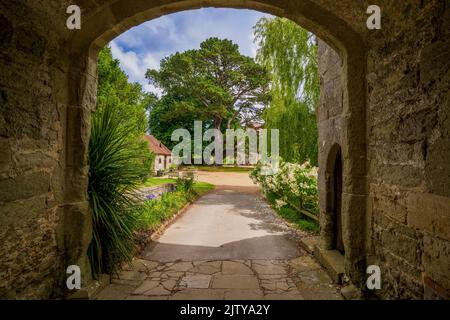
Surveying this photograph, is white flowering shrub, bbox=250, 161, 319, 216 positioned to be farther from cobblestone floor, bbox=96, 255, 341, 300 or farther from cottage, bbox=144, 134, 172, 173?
cottage, bbox=144, 134, 172, 173

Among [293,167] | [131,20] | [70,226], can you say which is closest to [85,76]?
[131,20]

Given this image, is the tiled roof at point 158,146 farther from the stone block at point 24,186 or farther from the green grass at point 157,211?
the stone block at point 24,186

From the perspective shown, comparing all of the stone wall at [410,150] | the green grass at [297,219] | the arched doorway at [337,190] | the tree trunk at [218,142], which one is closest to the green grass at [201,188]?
the green grass at [297,219]

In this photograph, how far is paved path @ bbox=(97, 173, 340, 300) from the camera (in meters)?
3.15

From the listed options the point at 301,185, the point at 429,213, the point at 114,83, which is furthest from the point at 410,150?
the point at 114,83

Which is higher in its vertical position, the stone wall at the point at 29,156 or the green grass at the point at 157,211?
the stone wall at the point at 29,156

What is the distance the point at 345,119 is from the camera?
3045 millimetres

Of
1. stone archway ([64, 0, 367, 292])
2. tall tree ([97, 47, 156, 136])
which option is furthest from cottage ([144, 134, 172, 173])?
stone archway ([64, 0, 367, 292])

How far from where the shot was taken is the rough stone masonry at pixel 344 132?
202 centimetres

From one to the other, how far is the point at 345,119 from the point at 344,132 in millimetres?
142

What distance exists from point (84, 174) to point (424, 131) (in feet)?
10.4

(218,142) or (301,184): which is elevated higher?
(218,142)

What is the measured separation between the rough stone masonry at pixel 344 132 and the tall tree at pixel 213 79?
71.4ft

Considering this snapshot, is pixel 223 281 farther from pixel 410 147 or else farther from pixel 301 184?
pixel 301 184
